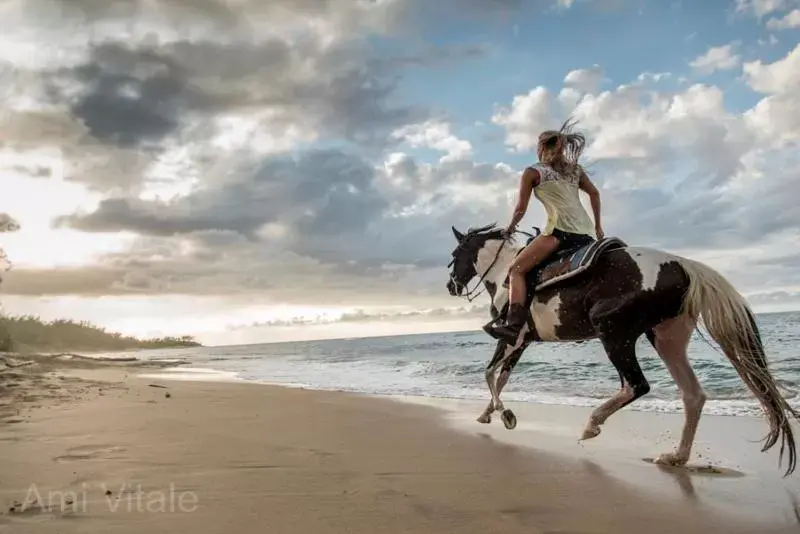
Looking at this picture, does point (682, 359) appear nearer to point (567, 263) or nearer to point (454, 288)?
point (567, 263)

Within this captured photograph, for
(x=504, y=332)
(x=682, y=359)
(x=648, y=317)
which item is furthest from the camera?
(x=504, y=332)

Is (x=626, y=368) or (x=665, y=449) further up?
(x=626, y=368)

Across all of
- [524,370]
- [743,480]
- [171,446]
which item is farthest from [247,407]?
[524,370]

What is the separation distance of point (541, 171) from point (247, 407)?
5924mm

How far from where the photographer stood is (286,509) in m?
3.34

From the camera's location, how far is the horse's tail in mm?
4535

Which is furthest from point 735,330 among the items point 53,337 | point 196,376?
point 53,337

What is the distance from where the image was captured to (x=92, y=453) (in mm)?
4859

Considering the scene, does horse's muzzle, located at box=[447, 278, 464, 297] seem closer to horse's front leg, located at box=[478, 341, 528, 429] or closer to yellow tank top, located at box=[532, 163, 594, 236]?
horse's front leg, located at box=[478, 341, 528, 429]

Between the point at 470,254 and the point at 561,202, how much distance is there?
1867 mm

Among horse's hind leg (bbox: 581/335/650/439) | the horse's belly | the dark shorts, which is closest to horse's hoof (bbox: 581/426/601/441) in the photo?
horse's hind leg (bbox: 581/335/650/439)

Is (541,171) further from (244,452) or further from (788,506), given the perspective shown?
(244,452)

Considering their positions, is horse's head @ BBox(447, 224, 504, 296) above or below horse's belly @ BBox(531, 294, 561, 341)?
above

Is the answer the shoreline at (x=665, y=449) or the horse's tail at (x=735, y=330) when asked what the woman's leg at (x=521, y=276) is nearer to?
the shoreline at (x=665, y=449)
